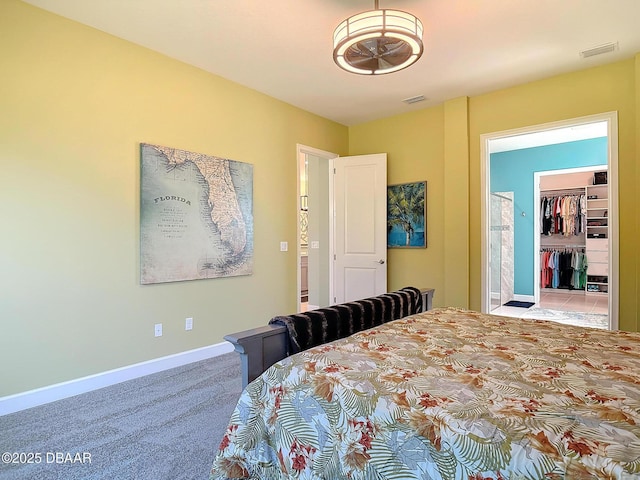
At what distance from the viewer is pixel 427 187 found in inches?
185

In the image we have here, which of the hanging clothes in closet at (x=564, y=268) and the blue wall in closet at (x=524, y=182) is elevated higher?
the blue wall in closet at (x=524, y=182)

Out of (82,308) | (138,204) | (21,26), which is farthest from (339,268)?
(21,26)

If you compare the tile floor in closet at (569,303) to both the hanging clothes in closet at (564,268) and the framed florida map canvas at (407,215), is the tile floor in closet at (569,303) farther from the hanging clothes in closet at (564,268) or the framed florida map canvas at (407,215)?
the framed florida map canvas at (407,215)

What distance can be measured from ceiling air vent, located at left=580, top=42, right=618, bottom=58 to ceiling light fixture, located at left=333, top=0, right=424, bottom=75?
198 centimetres

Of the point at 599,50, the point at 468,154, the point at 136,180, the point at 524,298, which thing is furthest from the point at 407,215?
the point at 524,298

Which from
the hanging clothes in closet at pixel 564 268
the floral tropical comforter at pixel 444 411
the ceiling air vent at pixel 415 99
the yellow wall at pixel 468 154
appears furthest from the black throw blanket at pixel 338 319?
the hanging clothes in closet at pixel 564 268

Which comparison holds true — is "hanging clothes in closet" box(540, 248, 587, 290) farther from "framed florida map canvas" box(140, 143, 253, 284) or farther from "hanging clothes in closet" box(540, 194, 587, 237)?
"framed florida map canvas" box(140, 143, 253, 284)

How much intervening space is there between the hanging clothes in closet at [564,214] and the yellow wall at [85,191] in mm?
6806

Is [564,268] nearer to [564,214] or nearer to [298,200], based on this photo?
[564,214]

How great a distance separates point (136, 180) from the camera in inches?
123

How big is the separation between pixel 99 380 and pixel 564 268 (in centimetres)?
819

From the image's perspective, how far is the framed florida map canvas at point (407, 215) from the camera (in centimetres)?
473

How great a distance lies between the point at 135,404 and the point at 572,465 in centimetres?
267

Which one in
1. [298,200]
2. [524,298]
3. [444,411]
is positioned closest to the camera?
[444,411]
